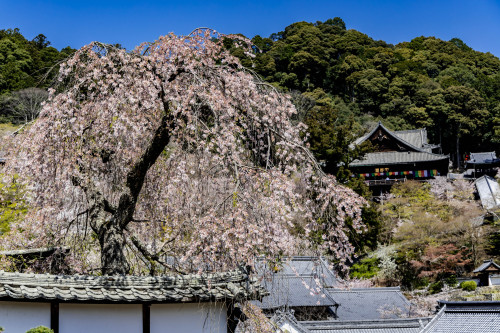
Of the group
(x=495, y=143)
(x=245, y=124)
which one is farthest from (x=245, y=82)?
A: (x=495, y=143)

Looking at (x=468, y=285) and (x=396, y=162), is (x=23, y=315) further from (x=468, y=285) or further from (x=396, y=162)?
(x=396, y=162)

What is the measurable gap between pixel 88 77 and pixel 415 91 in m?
56.1

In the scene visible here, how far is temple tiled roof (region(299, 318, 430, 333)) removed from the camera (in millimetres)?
18375

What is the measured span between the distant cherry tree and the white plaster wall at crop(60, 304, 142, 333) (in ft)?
2.72

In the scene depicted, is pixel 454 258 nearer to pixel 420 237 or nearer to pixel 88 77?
pixel 420 237

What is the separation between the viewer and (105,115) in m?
5.95

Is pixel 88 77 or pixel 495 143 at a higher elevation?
pixel 495 143

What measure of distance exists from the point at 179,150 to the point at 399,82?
56.0 metres

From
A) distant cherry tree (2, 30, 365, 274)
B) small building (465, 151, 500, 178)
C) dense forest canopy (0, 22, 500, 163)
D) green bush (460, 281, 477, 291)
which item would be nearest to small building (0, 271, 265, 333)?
distant cherry tree (2, 30, 365, 274)

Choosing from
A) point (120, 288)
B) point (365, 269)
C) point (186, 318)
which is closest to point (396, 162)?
point (365, 269)

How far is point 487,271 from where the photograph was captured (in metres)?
→ 24.8

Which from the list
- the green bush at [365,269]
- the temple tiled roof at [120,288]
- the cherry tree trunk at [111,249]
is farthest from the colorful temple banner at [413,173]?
the temple tiled roof at [120,288]

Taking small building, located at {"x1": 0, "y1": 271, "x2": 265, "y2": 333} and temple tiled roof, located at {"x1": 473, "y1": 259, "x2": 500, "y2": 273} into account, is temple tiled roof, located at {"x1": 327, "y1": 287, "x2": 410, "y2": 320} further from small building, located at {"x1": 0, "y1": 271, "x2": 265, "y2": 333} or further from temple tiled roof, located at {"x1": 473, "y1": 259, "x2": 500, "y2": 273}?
small building, located at {"x1": 0, "y1": 271, "x2": 265, "y2": 333}

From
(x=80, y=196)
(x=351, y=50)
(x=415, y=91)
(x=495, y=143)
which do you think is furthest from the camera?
(x=351, y=50)
